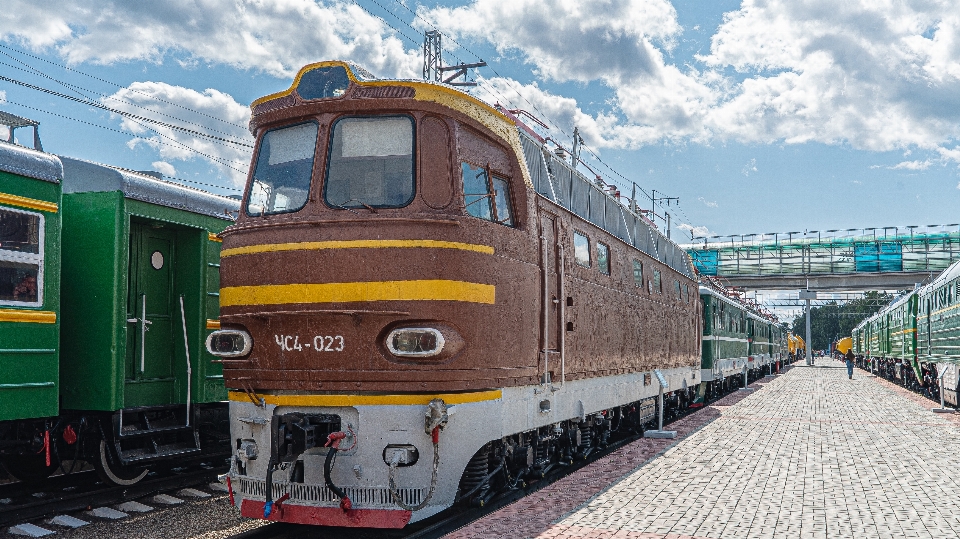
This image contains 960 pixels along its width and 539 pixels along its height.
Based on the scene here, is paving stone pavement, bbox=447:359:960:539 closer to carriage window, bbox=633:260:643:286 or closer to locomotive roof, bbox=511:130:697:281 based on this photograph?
carriage window, bbox=633:260:643:286

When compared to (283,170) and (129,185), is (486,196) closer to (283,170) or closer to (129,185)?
(283,170)

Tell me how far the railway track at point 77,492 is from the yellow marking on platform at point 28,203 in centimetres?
293

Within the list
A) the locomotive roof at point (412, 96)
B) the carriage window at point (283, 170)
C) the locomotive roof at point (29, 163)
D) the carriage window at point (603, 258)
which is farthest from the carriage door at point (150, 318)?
the carriage window at point (603, 258)

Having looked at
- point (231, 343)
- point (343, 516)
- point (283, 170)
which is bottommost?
point (343, 516)

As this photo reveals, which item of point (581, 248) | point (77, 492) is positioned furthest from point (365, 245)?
point (77, 492)

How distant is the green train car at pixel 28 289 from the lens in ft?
26.4

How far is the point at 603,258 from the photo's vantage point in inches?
423

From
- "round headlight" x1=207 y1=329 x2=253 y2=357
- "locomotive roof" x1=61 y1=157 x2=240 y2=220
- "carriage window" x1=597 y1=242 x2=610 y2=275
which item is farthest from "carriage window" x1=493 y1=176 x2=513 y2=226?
"locomotive roof" x1=61 y1=157 x2=240 y2=220

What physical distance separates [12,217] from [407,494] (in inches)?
190

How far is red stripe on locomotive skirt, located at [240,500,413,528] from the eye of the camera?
644cm

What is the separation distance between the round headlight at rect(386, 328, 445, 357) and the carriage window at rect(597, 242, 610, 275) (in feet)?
14.1

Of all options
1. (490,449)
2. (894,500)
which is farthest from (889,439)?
(490,449)

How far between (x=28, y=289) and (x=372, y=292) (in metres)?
3.96

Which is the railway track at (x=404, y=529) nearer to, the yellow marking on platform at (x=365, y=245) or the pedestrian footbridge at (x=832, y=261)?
the yellow marking on platform at (x=365, y=245)
